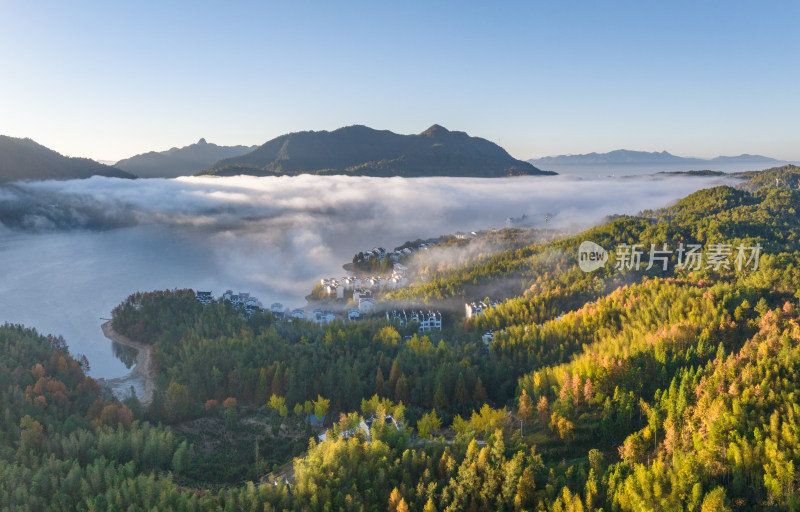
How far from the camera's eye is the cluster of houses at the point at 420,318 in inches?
1516

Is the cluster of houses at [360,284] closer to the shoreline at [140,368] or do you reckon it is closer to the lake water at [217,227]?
the lake water at [217,227]

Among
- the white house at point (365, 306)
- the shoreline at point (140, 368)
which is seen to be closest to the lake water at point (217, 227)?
the shoreline at point (140, 368)

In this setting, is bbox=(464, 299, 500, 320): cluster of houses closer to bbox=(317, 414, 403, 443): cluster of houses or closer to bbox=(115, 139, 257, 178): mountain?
bbox=(317, 414, 403, 443): cluster of houses

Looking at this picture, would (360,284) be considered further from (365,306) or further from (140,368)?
(140,368)

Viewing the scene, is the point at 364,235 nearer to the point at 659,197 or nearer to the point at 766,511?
the point at 659,197

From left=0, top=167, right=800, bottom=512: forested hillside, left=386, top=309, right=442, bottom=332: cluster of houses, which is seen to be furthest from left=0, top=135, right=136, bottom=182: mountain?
left=386, top=309, right=442, bottom=332: cluster of houses

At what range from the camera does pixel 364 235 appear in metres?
108

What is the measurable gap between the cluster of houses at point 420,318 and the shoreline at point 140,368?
1574 centimetres

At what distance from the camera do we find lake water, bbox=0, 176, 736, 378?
6059 cm

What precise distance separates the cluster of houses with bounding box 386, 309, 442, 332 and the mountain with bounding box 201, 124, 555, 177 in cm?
11241

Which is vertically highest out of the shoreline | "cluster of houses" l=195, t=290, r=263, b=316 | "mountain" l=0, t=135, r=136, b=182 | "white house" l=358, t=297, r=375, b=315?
"mountain" l=0, t=135, r=136, b=182

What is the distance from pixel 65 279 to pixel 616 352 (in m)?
70.5

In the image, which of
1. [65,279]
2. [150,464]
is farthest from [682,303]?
[65,279]

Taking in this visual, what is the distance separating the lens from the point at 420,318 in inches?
1606
